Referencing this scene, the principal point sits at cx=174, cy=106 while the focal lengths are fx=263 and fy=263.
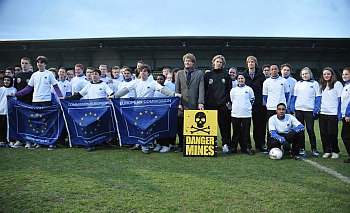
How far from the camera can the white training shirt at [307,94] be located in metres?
5.47

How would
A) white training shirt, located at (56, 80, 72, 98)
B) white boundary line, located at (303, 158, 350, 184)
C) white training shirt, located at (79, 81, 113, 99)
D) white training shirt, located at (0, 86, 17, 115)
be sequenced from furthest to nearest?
white training shirt, located at (56, 80, 72, 98), white training shirt, located at (0, 86, 17, 115), white training shirt, located at (79, 81, 113, 99), white boundary line, located at (303, 158, 350, 184)

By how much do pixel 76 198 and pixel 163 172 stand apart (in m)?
1.42

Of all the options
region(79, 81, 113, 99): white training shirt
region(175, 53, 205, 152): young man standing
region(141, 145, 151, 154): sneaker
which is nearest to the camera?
region(141, 145, 151, 154): sneaker

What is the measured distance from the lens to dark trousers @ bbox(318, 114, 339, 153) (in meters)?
5.13

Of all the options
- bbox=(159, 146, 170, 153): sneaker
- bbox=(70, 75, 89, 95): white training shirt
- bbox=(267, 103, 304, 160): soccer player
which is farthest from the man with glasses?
bbox=(70, 75, 89, 95): white training shirt

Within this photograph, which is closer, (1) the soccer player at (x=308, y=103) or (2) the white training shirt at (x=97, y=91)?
(1) the soccer player at (x=308, y=103)

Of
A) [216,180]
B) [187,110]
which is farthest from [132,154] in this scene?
[216,180]

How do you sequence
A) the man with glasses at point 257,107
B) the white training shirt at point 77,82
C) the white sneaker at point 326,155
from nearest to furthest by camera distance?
the white sneaker at point 326,155 → the man with glasses at point 257,107 → the white training shirt at point 77,82

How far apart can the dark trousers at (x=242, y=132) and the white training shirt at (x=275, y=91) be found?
0.63m

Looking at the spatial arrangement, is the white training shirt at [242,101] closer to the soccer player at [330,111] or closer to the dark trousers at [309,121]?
the dark trousers at [309,121]

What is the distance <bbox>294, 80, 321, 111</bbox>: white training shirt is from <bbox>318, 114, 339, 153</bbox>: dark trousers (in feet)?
1.07

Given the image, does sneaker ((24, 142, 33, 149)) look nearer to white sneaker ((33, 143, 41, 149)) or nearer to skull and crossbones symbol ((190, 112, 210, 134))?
white sneaker ((33, 143, 41, 149))

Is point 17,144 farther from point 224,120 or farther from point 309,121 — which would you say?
point 309,121

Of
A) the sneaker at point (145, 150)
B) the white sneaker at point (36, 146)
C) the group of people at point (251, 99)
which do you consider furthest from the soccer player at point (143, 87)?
the white sneaker at point (36, 146)
